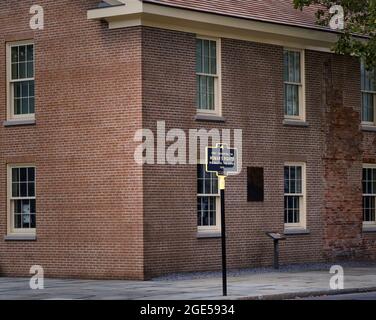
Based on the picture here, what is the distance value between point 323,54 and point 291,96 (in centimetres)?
195

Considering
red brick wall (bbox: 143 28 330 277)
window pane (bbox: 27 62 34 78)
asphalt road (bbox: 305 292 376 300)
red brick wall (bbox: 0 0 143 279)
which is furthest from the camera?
window pane (bbox: 27 62 34 78)

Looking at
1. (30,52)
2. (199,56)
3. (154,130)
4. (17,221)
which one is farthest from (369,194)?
(30,52)

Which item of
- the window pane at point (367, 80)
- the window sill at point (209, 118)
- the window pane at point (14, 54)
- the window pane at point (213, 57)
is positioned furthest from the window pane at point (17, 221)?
the window pane at point (367, 80)

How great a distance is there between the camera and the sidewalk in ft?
81.8

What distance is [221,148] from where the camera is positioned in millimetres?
25156

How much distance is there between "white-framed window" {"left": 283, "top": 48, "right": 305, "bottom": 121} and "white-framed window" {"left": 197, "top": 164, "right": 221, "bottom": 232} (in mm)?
3766

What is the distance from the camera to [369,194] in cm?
3672

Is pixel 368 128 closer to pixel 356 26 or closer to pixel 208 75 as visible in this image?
pixel 356 26

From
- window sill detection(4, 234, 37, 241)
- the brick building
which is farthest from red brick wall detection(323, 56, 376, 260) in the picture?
window sill detection(4, 234, 37, 241)

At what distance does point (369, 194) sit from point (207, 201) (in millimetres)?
7262

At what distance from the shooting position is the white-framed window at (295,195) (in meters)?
34.2

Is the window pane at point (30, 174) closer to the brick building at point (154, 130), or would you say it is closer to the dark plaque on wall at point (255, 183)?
the brick building at point (154, 130)

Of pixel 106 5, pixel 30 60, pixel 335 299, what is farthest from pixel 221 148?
pixel 30 60

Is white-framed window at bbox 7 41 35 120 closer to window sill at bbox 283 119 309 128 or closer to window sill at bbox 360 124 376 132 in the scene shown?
window sill at bbox 283 119 309 128
